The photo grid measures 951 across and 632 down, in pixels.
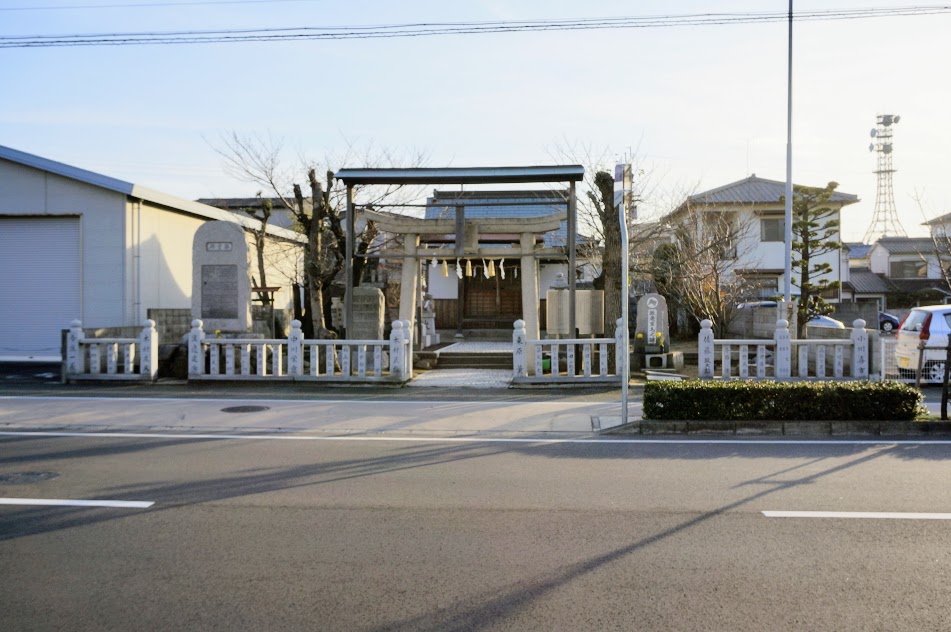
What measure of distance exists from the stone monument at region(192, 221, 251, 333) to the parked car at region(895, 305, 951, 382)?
530 inches

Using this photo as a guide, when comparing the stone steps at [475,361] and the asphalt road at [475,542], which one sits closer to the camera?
the asphalt road at [475,542]

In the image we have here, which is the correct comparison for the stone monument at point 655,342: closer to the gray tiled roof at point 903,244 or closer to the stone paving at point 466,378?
the stone paving at point 466,378

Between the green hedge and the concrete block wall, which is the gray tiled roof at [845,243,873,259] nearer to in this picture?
the concrete block wall

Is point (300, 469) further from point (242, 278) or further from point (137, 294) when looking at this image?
point (137, 294)

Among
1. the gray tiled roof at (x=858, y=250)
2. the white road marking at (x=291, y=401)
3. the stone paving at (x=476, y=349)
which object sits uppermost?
the gray tiled roof at (x=858, y=250)

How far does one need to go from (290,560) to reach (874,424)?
27.2ft

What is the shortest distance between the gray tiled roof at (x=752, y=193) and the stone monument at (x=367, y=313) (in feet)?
62.8

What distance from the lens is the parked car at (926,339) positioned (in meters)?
14.1

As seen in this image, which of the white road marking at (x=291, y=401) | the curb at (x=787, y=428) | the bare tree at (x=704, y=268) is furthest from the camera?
the bare tree at (x=704, y=268)

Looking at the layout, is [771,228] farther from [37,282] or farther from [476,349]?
[37,282]

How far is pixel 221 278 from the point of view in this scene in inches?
664

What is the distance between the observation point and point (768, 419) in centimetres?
1046

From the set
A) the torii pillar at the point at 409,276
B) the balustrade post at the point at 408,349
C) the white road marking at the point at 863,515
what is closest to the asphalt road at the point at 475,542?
the white road marking at the point at 863,515

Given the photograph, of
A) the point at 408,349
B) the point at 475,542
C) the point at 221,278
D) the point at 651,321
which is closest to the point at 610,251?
the point at 651,321
